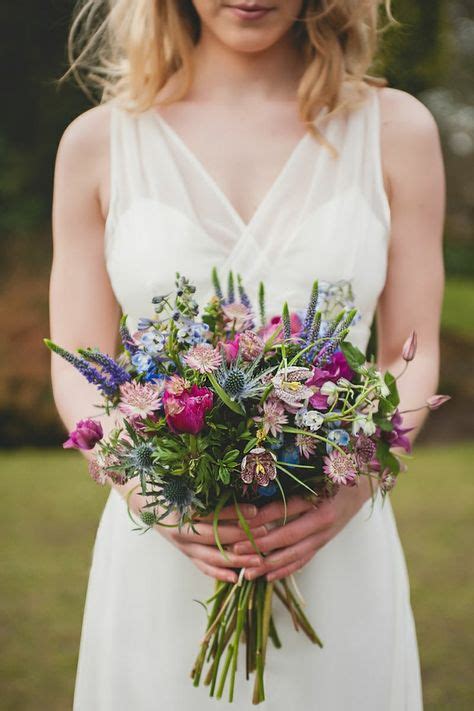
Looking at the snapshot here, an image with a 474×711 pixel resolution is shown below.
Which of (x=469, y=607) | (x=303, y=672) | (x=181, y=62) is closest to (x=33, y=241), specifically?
(x=469, y=607)

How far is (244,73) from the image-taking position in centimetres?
266

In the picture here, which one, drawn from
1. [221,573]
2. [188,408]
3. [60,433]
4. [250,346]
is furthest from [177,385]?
[60,433]

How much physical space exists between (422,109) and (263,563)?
1412 mm

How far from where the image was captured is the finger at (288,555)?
207 centimetres

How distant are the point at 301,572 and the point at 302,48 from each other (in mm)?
1640

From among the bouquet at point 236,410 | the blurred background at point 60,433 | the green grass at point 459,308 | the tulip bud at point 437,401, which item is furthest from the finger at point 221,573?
the green grass at point 459,308

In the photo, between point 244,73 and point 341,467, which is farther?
point 244,73

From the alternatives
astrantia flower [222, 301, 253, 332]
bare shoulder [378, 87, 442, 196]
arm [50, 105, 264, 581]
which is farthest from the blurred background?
astrantia flower [222, 301, 253, 332]

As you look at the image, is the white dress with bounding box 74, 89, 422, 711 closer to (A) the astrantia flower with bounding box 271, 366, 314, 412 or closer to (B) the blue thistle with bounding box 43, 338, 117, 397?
(B) the blue thistle with bounding box 43, 338, 117, 397

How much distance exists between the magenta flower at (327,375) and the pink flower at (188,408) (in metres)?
0.23

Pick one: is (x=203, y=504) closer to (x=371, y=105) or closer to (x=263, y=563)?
(x=263, y=563)

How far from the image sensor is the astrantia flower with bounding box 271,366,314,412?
1.68 m

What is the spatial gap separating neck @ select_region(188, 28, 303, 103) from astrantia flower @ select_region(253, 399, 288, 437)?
130cm

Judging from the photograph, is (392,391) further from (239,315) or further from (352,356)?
(239,315)
